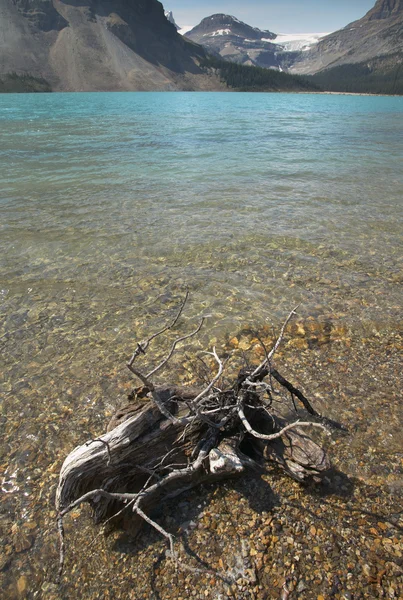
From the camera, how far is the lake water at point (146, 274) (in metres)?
5.04

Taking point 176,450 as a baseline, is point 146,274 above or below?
below

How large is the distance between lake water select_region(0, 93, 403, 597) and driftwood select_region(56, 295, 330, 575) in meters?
0.94

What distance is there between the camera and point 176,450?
3.88 meters

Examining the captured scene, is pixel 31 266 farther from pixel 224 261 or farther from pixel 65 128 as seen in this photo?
pixel 65 128

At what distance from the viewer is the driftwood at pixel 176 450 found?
3459mm

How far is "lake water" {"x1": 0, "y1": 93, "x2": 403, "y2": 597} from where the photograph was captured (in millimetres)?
5043

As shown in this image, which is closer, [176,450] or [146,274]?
[176,450]

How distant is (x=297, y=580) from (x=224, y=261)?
742cm

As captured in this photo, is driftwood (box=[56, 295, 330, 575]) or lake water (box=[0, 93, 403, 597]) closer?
driftwood (box=[56, 295, 330, 575])

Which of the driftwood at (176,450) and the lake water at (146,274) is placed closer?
the driftwood at (176,450)

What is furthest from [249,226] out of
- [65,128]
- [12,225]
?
[65,128]

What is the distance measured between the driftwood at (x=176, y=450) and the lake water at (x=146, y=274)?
37.0 inches

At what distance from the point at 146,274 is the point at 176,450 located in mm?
5690

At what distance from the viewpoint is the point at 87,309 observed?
7574 millimetres
